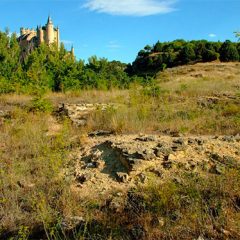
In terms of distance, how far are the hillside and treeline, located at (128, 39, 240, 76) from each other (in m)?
24.9

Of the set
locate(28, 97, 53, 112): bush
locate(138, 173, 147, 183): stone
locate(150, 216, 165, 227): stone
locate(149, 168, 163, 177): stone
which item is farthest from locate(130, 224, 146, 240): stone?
locate(28, 97, 53, 112): bush

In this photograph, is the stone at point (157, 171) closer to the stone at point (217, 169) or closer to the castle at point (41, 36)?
the stone at point (217, 169)

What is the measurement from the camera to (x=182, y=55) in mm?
35844

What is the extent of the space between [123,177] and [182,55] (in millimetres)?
31599

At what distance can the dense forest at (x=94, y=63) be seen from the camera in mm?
18656

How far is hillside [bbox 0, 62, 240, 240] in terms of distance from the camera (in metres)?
4.25

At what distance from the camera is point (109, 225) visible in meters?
4.43

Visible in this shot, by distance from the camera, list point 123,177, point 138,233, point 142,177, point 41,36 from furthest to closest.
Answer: point 41,36, point 123,177, point 142,177, point 138,233

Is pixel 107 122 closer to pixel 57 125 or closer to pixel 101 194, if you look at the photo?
pixel 57 125

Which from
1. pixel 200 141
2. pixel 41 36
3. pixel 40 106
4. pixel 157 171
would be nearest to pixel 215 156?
pixel 200 141

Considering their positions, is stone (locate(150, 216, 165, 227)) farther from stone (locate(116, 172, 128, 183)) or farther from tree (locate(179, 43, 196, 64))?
tree (locate(179, 43, 196, 64))

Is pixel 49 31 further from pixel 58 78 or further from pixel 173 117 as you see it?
pixel 173 117

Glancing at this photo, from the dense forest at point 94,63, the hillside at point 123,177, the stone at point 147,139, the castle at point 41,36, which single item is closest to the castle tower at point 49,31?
the castle at point 41,36

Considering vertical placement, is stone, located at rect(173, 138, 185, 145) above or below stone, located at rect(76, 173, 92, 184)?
above
